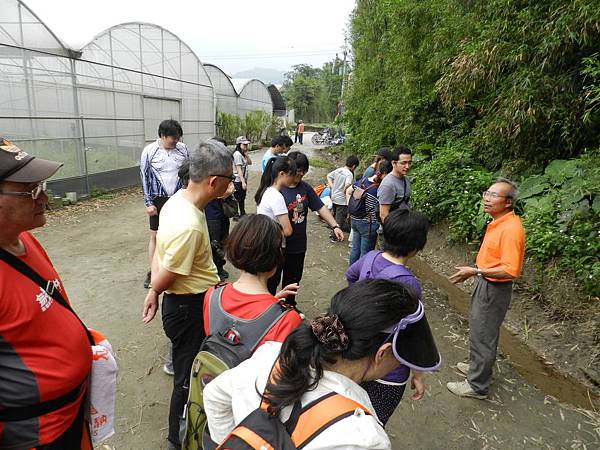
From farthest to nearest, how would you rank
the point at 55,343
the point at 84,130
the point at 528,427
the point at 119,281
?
the point at 84,130 → the point at 119,281 → the point at 528,427 → the point at 55,343

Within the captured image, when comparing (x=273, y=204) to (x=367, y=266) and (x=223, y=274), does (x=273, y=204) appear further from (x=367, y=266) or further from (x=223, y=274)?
(x=223, y=274)

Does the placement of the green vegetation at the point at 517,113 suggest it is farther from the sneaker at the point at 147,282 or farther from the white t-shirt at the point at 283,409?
the sneaker at the point at 147,282

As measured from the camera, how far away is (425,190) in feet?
24.1

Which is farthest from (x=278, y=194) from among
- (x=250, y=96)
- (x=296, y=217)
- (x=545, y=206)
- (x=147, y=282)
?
(x=250, y=96)

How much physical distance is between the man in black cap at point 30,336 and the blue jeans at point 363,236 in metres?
3.91

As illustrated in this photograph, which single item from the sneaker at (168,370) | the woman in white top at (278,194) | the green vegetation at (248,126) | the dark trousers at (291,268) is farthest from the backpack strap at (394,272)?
the green vegetation at (248,126)

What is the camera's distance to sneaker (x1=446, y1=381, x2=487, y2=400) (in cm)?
315

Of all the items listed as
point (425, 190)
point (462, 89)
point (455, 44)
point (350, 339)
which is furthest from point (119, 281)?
point (455, 44)

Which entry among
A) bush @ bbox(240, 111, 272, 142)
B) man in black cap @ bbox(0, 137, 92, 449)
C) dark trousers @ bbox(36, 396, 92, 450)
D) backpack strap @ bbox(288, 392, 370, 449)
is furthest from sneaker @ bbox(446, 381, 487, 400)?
bush @ bbox(240, 111, 272, 142)

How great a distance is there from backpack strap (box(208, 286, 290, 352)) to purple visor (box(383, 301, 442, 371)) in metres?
0.54

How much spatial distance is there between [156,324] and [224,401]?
308cm

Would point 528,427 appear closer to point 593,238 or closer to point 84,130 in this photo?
point 593,238

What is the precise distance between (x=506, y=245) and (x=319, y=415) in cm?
236

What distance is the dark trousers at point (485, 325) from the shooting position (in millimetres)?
2904
